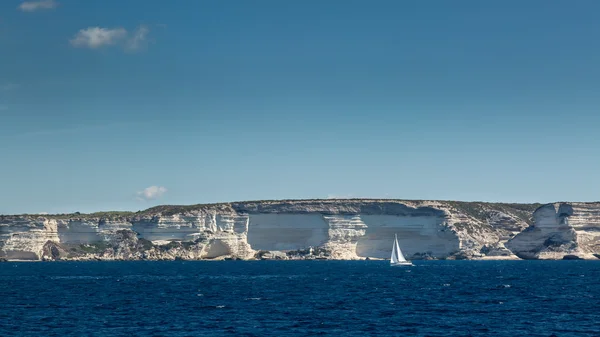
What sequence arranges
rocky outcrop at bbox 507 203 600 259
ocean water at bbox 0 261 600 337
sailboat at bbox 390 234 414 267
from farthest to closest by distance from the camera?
rocky outcrop at bbox 507 203 600 259
sailboat at bbox 390 234 414 267
ocean water at bbox 0 261 600 337

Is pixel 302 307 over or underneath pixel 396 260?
underneath

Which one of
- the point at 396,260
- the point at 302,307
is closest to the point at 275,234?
the point at 396,260

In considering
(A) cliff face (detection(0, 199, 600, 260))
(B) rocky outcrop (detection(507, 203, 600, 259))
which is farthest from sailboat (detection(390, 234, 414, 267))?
(B) rocky outcrop (detection(507, 203, 600, 259))

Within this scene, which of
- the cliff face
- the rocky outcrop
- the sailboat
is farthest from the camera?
the cliff face

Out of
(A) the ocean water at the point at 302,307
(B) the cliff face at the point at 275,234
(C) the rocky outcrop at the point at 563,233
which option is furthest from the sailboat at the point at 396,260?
(A) the ocean water at the point at 302,307

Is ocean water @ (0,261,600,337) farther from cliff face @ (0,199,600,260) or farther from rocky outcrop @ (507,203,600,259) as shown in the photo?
cliff face @ (0,199,600,260)

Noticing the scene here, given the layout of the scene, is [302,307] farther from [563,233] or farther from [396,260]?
[563,233]
